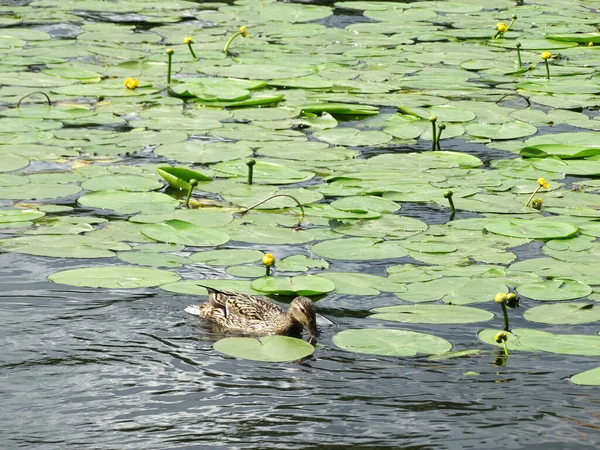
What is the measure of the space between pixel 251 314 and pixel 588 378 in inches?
78.3

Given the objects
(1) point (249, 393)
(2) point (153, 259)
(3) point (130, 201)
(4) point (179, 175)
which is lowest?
(1) point (249, 393)

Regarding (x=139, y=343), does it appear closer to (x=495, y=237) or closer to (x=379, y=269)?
→ (x=379, y=269)

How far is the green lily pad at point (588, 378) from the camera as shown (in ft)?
19.8

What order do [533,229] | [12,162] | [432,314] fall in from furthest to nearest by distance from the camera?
[12,162] < [533,229] < [432,314]

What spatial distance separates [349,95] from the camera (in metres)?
11.8

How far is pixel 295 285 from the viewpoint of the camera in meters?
7.30

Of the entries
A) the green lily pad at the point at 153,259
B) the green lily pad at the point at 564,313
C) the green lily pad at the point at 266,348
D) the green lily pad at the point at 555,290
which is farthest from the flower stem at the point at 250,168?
the green lily pad at the point at 564,313

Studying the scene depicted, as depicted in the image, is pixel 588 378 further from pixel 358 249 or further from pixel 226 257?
pixel 226 257

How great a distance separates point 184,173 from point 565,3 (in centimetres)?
906

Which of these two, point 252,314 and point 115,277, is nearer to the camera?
point 252,314

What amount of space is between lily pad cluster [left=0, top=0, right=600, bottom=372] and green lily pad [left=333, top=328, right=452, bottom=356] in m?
0.02

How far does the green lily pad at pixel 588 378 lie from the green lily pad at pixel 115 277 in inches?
102

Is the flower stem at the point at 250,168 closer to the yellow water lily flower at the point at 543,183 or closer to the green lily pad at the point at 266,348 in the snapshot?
the yellow water lily flower at the point at 543,183

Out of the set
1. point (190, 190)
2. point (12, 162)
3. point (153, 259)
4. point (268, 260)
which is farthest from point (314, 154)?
point (268, 260)
